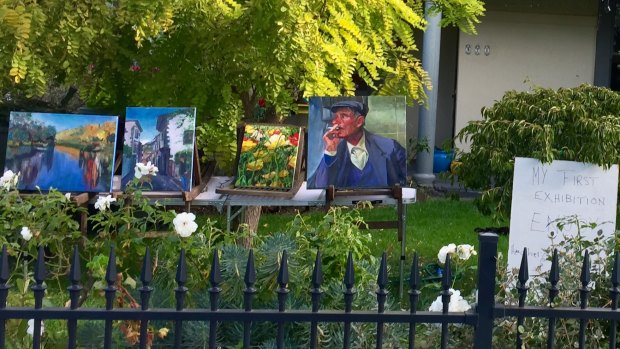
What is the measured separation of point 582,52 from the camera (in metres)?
13.6

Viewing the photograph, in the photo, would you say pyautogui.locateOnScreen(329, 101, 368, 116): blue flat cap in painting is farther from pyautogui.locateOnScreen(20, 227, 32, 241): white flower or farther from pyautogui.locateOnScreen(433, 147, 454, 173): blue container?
pyautogui.locateOnScreen(433, 147, 454, 173): blue container

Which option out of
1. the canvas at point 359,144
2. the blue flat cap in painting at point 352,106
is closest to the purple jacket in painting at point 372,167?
the canvas at point 359,144

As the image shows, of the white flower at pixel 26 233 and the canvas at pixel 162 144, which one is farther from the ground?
the canvas at pixel 162 144

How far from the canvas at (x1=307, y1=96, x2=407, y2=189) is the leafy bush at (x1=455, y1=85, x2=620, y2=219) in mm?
507

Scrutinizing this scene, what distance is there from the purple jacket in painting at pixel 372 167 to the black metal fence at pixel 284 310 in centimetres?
341

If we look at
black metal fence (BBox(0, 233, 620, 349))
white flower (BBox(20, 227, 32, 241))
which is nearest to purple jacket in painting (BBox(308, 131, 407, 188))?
white flower (BBox(20, 227, 32, 241))

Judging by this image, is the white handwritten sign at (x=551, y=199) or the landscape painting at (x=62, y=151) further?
the landscape painting at (x=62, y=151)

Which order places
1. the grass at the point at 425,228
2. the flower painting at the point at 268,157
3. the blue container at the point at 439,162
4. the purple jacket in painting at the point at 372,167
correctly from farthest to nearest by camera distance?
the blue container at the point at 439,162
the grass at the point at 425,228
the flower painting at the point at 268,157
the purple jacket in painting at the point at 372,167

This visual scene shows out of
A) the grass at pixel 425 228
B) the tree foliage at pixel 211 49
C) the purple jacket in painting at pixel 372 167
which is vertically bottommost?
the grass at pixel 425 228

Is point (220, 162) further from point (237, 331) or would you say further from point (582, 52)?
point (582, 52)

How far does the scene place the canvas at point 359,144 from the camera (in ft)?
21.5

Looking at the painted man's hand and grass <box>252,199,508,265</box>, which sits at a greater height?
the painted man's hand

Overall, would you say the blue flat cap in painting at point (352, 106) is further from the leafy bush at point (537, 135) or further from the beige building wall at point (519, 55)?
the beige building wall at point (519, 55)

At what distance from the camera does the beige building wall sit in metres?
13.6
